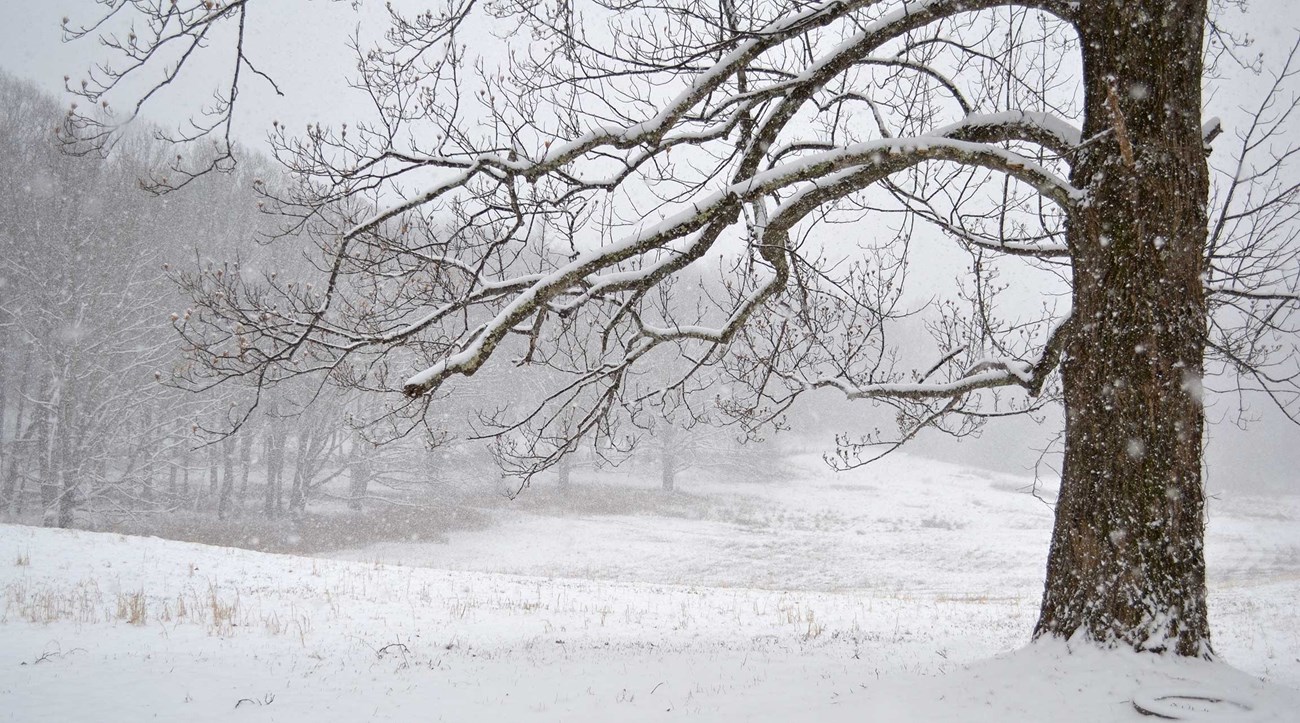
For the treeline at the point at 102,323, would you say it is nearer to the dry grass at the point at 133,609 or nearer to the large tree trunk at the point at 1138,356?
the dry grass at the point at 133,609

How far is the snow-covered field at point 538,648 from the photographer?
4062 mm

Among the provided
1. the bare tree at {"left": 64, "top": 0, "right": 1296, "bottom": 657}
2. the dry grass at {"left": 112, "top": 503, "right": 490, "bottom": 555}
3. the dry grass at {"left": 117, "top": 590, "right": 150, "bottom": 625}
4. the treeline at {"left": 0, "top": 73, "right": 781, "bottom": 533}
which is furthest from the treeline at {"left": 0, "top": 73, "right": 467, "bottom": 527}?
the bare tree at {"left": 64, "top": 0, "right": 1296, "bottom": 657}

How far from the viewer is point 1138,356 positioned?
4.14 meters

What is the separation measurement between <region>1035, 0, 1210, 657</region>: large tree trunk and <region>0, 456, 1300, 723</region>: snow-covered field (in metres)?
0.35

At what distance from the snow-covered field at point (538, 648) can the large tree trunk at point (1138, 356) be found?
0.35 meters

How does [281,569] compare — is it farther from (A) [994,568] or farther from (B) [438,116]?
(A) [994,568]

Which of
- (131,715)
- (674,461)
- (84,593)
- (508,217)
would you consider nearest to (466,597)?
(84,593)

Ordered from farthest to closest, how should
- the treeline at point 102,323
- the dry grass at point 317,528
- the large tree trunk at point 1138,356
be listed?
1. the dry grass at point 317,528
2. the treeline at point 102,323
3. the large tree trunk at point 1138,356

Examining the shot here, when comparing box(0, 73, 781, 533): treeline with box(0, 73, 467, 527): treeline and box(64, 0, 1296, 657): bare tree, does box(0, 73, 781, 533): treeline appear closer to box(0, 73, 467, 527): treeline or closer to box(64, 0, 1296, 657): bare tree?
box(0, 73, 467, 527): treeline

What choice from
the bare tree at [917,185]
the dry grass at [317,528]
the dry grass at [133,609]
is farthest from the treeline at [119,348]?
the bare tree at [917,185]

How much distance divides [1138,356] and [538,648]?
18.5 ft

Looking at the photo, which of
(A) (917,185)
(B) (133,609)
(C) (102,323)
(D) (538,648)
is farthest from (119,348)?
(A) (917,185)

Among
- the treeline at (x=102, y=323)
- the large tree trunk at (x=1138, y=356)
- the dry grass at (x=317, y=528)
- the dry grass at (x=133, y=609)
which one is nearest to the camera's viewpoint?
the large tree trunk at (x=1138, y=356)

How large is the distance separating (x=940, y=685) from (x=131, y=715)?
5201mm
